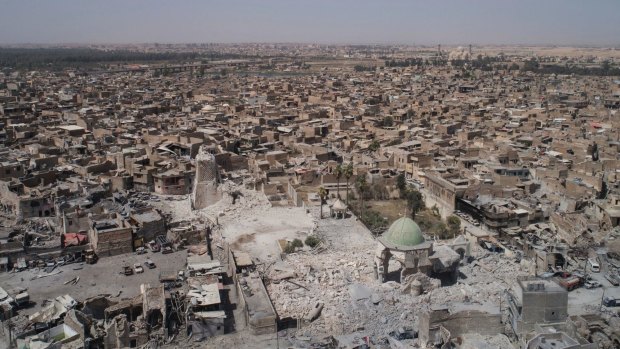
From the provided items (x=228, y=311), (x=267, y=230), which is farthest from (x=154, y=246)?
(x=228, y=311)

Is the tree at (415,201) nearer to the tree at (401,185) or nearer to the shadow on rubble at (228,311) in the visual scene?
the tree at (401,185)

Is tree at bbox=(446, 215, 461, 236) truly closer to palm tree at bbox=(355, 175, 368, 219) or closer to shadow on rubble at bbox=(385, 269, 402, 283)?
palm tree at bbox=(355, 175, 368, 219)

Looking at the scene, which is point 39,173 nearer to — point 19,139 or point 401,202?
point 19,139

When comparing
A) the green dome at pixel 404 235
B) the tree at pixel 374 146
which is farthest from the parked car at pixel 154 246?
the tree at pixel 374 146

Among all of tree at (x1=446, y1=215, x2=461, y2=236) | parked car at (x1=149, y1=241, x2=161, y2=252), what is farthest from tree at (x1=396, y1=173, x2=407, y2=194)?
parked car at (x1=149, y1=241, x2=161, y2=252)

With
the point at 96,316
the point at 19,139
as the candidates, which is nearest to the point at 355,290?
the point at 96,316

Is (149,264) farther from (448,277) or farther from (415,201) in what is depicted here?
(415,201)
